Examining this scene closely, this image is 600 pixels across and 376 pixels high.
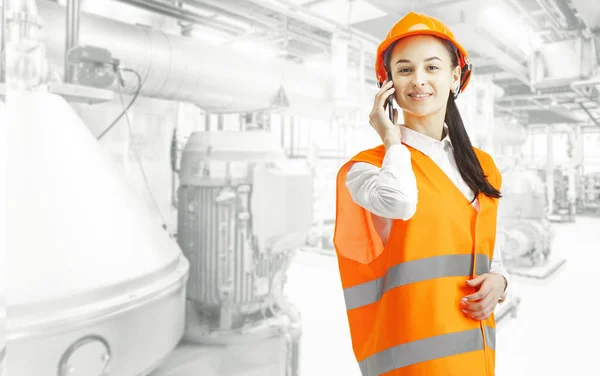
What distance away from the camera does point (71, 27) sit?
6.20ft

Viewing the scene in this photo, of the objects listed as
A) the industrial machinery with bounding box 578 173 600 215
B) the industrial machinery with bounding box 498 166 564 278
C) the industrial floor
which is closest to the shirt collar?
the industrial floor

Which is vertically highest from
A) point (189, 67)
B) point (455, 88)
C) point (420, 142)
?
point (189, 67)

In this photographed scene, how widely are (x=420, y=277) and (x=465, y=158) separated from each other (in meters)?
0.32

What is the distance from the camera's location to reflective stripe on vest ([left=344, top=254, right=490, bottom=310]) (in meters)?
0.89

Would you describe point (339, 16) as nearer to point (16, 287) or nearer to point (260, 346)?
point (260, 346)

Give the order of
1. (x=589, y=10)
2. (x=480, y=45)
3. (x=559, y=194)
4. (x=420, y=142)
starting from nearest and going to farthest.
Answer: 1. (x=420, y=142)
2. (x=589, y=10)
3. (x=480, y=45)
4. (x=559, y=194)

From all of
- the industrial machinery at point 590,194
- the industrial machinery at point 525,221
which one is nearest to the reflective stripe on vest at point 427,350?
the industrial machinery at point 525,221

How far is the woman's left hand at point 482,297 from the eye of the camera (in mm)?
906

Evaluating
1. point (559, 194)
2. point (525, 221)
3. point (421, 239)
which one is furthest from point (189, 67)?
point (559, 194)

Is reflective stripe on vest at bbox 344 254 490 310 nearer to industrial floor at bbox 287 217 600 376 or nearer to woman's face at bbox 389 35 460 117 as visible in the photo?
woman's face at bbox 389 35 460 117

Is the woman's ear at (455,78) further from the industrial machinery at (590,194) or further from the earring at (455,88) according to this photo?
the industrial machinery at (590,194)

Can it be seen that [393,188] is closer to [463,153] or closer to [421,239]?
[421,239]

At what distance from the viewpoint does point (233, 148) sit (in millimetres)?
2508

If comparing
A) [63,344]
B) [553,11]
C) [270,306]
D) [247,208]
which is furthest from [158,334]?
[553,11]
